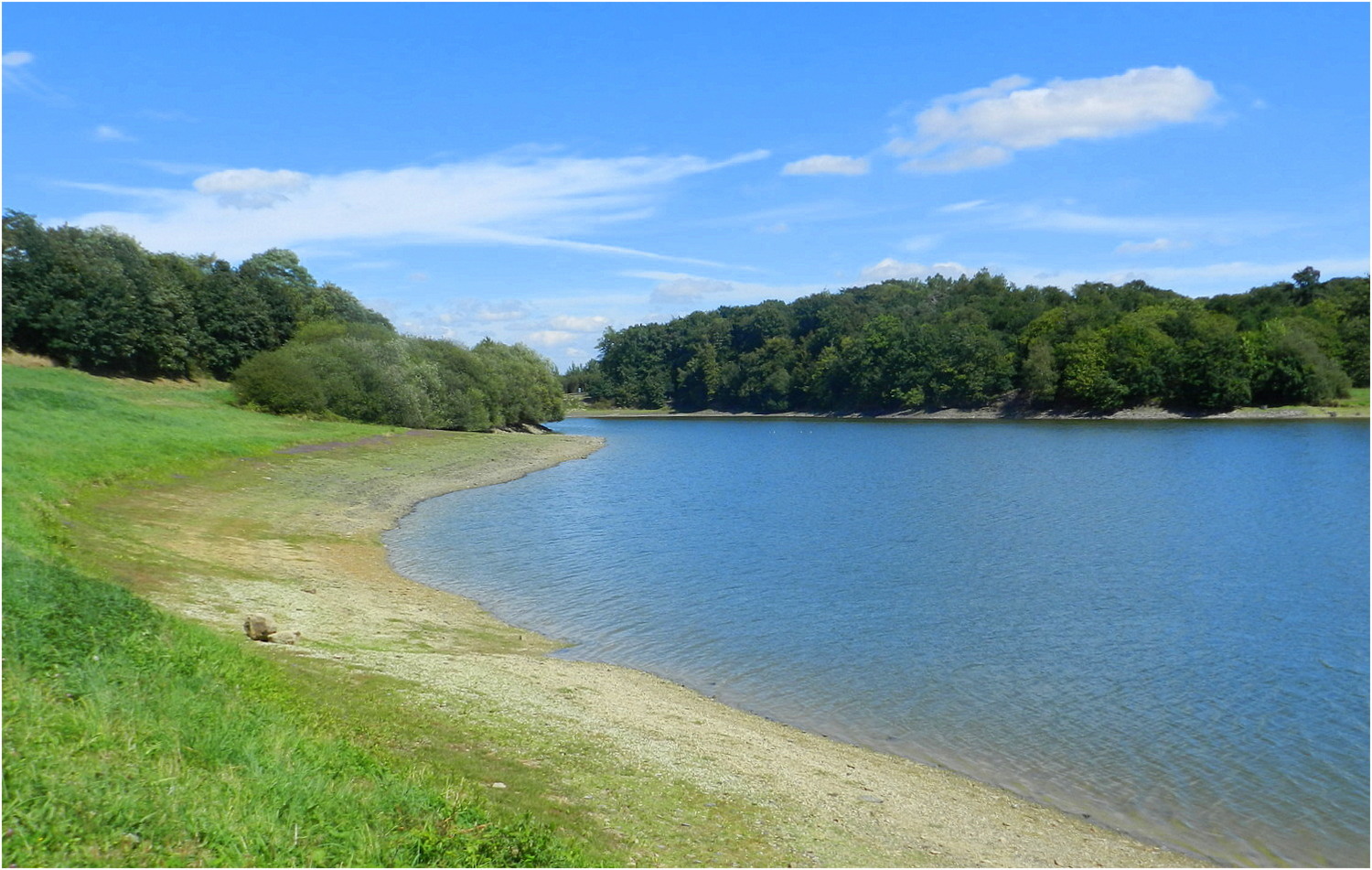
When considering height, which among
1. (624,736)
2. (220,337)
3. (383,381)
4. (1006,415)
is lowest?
(624,736)

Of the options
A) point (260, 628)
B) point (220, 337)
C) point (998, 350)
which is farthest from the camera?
point (998, 350)

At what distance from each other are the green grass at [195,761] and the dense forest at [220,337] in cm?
5595

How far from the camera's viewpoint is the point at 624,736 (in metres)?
12.1

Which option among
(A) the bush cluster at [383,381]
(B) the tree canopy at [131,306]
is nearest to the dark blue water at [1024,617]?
(A) the bush cluster at [383,381]

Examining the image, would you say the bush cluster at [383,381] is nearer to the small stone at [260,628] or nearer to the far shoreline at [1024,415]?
the small stone at [260,628]

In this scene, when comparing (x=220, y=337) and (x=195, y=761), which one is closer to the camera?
(x=195, y=761)

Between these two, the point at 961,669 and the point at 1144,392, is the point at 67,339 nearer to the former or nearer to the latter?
the point at 961,669

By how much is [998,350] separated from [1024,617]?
4414 inches

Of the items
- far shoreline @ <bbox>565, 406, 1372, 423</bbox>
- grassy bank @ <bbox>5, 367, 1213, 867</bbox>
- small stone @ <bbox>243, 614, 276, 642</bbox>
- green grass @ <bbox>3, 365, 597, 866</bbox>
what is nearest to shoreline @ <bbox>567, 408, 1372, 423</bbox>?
far shoreline @ <bbox>565, 406, 1372, 423</bbox>

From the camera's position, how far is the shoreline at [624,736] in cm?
954

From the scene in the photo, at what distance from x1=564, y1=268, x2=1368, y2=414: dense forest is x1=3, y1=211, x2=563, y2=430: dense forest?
6776 centimetres

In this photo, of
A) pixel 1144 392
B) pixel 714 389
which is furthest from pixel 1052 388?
pixel 714 389

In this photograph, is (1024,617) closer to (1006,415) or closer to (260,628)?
(260,628)

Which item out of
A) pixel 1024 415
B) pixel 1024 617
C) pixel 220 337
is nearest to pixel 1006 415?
pixel 1024 415
